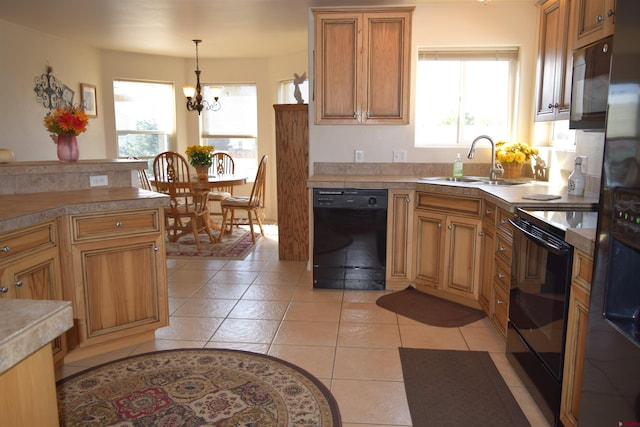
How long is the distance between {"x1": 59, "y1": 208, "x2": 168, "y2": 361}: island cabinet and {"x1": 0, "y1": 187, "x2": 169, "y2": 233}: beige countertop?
44mm

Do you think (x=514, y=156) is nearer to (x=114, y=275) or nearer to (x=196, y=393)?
(x=196, y=393)

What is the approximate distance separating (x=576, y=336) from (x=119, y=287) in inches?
90.3

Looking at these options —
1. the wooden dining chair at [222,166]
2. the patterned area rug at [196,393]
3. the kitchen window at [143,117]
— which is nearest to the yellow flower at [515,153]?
the patterned area rug at [196,393]

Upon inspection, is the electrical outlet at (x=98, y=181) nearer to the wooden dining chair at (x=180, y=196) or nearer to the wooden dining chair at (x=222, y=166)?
the wooden dining chair at (x=180, y=196)

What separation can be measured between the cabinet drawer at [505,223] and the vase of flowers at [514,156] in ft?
3.37

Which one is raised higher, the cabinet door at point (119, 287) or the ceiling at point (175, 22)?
the ceiling at point (175, 22)

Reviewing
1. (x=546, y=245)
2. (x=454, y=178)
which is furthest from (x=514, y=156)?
(x=546, y=245)

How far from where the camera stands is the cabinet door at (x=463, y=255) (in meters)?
3.47

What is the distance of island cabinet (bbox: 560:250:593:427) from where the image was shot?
1.82 metres

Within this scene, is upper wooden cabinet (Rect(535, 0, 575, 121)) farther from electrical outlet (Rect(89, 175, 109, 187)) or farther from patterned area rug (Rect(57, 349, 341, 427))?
electrical outlet (Rect(89, 175, 109, 187))

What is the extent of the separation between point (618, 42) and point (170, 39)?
5.46 meters

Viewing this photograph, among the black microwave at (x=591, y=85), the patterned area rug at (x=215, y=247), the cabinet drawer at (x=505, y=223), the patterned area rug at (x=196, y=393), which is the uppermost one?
the black microwave at (x=591, y=85)

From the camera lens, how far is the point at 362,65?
4008 millimetres

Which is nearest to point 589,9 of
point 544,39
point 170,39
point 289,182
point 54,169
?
point 544,39
